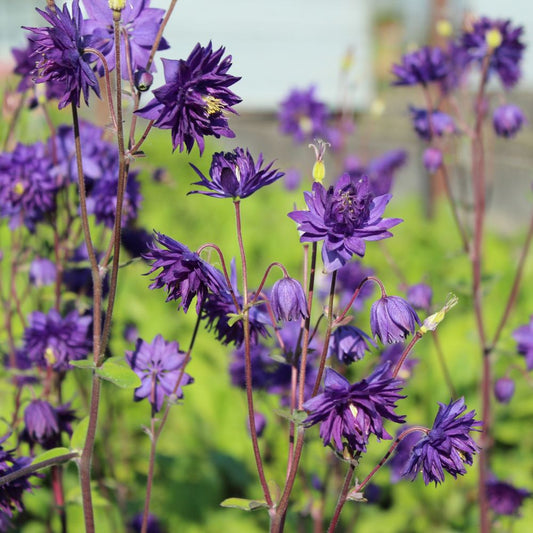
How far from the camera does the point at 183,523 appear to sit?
102 inches

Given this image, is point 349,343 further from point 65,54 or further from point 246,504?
point 65,54

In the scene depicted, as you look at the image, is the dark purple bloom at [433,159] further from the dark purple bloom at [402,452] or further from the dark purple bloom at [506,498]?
the dark purple bloom at [506,498]

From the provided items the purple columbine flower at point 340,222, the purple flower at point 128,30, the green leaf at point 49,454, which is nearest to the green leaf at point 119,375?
the green leaf at point 49,454

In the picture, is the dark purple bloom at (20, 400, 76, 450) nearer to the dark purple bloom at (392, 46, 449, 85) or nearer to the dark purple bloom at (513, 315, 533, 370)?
the dark purple bloom at (513, 315, 533, 370)

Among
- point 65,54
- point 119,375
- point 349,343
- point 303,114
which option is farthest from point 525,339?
point 303,114

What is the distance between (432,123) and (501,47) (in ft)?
1.09

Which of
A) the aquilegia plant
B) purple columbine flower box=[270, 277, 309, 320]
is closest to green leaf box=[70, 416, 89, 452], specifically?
the aquilegia plant

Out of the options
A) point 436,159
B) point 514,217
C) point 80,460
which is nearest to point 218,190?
point 80,460

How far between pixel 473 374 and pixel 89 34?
2.55 meters

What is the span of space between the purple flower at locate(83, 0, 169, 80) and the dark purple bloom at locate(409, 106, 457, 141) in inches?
48.2

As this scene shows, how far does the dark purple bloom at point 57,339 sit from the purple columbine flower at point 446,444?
914 mm

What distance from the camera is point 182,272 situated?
1095 mm

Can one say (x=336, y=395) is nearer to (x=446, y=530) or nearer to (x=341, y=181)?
(x=341, y=181)

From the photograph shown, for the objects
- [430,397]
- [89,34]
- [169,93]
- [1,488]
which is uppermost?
[89,34]
